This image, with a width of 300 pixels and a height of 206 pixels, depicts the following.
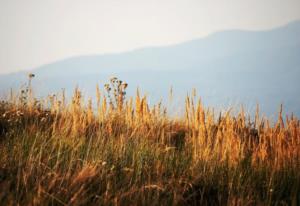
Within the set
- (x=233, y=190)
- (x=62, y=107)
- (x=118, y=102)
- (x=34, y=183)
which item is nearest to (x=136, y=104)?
(x=118, y=102)

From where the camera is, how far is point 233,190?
2674 millimetres

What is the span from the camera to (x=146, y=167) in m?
2.80

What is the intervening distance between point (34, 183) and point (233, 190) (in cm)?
152

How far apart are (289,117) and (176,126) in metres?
2.38

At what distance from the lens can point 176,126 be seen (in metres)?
5.84

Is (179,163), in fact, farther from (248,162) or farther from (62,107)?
(62,107)

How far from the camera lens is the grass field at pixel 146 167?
2.13m

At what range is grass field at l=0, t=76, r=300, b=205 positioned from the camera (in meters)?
2.13

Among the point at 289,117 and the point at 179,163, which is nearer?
the point at 179,163

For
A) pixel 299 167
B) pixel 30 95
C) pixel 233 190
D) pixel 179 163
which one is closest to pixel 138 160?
pixel 179 163

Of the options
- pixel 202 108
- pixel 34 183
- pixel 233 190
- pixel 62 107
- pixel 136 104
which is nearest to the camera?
pixel 34 183

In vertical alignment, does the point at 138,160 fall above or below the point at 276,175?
above

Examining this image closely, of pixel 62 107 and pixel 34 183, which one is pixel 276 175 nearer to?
pixel 34 183

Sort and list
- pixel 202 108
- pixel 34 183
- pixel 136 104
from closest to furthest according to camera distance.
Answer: pixel 34 183 < pixel 202 108 < pixel 136 104
